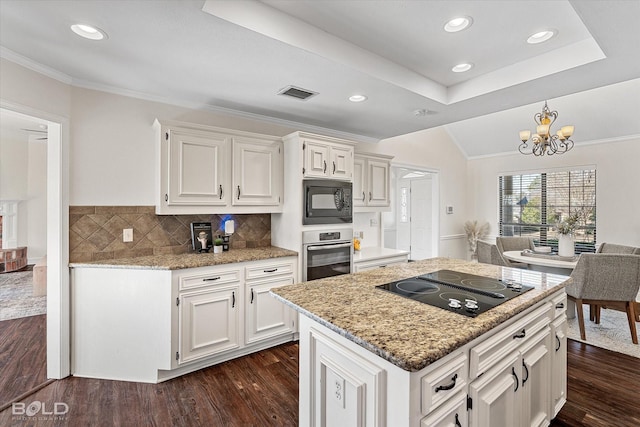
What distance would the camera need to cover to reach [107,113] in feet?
8.96

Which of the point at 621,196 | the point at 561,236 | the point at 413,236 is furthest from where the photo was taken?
the point at 413,236

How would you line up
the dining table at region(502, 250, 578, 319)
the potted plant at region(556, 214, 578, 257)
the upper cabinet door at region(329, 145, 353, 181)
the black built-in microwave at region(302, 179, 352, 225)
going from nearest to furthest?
the black built-in microwave at region(302, 179, 352, 225) < the upper cabinet door at region(329, 145, 353, 181) < the dining table at region(502, 250, 578, 319) < the potted plant at region(556, 214, 578, 257)

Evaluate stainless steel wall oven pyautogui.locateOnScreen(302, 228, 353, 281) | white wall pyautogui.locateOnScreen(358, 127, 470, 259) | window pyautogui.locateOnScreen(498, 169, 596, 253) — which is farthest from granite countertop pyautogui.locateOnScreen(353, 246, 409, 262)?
window pyautogui.locateOnScreen(498, 169, 596, 253)

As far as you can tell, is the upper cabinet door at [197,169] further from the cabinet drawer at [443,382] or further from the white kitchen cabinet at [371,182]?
the cabinet drawer at [443,382]

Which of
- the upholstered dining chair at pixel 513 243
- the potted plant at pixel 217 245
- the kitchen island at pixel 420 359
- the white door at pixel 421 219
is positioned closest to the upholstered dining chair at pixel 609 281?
the upholstered dining chair at pixel 513 243

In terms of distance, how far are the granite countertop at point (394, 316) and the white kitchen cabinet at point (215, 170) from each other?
59.2 inches

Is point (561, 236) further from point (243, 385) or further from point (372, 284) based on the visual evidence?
point (243, 385)

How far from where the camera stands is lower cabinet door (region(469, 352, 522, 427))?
1.31 metres

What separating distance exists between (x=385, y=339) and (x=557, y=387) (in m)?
1.72

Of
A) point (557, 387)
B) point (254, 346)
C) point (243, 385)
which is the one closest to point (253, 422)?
point (243, 385)

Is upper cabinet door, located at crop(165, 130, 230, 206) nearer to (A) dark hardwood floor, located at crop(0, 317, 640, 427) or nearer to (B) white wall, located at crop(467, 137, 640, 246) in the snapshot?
(A) dark hardwood floor, located at crop(0, 317, 640, 427)

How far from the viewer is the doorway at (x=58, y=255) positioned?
247 cm

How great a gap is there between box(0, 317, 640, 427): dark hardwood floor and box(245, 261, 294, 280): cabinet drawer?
793 millimetres

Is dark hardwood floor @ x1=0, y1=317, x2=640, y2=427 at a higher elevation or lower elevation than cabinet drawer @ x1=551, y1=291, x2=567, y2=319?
lower
